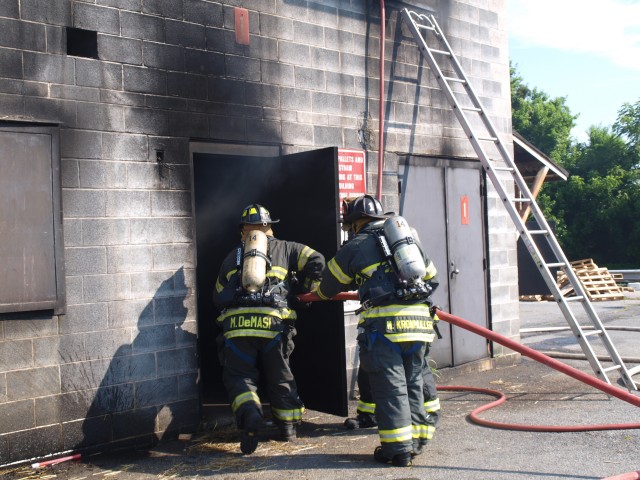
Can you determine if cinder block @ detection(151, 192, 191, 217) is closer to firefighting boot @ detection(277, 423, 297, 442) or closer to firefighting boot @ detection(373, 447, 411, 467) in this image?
A: firefighting boot @ detection(277, 423, 297, 442)

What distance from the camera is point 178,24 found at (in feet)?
21.2

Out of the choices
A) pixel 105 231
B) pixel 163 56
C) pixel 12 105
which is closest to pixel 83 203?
pixel 105 231

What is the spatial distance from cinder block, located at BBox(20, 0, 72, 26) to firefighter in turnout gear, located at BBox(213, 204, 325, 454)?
2095 mm

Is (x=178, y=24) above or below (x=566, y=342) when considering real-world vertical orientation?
above

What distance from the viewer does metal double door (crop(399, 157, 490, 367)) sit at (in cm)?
852

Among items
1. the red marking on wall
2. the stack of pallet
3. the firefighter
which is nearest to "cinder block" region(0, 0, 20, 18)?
the red marking on wall

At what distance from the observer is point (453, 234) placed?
8891 mm

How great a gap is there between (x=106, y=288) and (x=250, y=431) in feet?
5.31

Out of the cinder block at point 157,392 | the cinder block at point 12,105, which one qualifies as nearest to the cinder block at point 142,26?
the cinder block at point 12,105

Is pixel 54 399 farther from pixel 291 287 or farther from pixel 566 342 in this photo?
pixel 566 342

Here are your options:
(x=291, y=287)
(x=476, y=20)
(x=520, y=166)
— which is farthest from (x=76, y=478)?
(x=520, y=166)

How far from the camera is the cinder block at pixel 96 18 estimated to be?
19.2 ft

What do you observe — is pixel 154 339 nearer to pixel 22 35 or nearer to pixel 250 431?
pixel 250 431

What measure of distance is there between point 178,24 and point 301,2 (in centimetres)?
152
